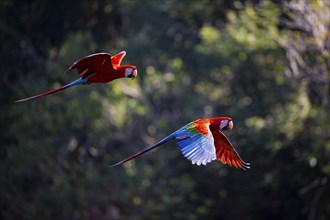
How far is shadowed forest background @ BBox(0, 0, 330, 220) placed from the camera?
14438mm

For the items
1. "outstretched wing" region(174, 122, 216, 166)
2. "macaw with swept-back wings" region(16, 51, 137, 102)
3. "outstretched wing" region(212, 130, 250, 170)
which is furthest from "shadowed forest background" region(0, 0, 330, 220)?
"macaw with swept-back wings" region(16, 51, 137, 102)

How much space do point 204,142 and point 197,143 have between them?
2.3 inches

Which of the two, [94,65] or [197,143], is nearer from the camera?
[197,143]

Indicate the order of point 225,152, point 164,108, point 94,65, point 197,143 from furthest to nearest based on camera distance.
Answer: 1. point 164,108
2. point 225,152
3. point 94,65
4. point 197,143

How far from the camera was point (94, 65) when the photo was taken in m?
7.06

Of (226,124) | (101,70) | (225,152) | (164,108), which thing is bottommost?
(164,108)

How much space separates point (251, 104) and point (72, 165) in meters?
3.79

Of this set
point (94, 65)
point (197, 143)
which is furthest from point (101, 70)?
point (197, 143)

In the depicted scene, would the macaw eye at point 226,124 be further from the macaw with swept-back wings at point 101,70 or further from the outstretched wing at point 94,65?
the outstretched wing at point 94,65

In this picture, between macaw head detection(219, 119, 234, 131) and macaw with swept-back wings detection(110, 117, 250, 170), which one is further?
macaw head detection(219, 119, 234, 131)

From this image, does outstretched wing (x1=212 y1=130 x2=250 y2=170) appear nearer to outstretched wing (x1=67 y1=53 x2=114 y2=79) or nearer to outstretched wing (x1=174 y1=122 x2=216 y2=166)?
outstretched wing (x1=174 y1=122 x2=216 y2=166)

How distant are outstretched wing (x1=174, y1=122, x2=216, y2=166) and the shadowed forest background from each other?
246 inches

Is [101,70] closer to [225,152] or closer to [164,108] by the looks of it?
[225,152]

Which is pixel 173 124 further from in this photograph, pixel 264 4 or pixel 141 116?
pixel 264 4
